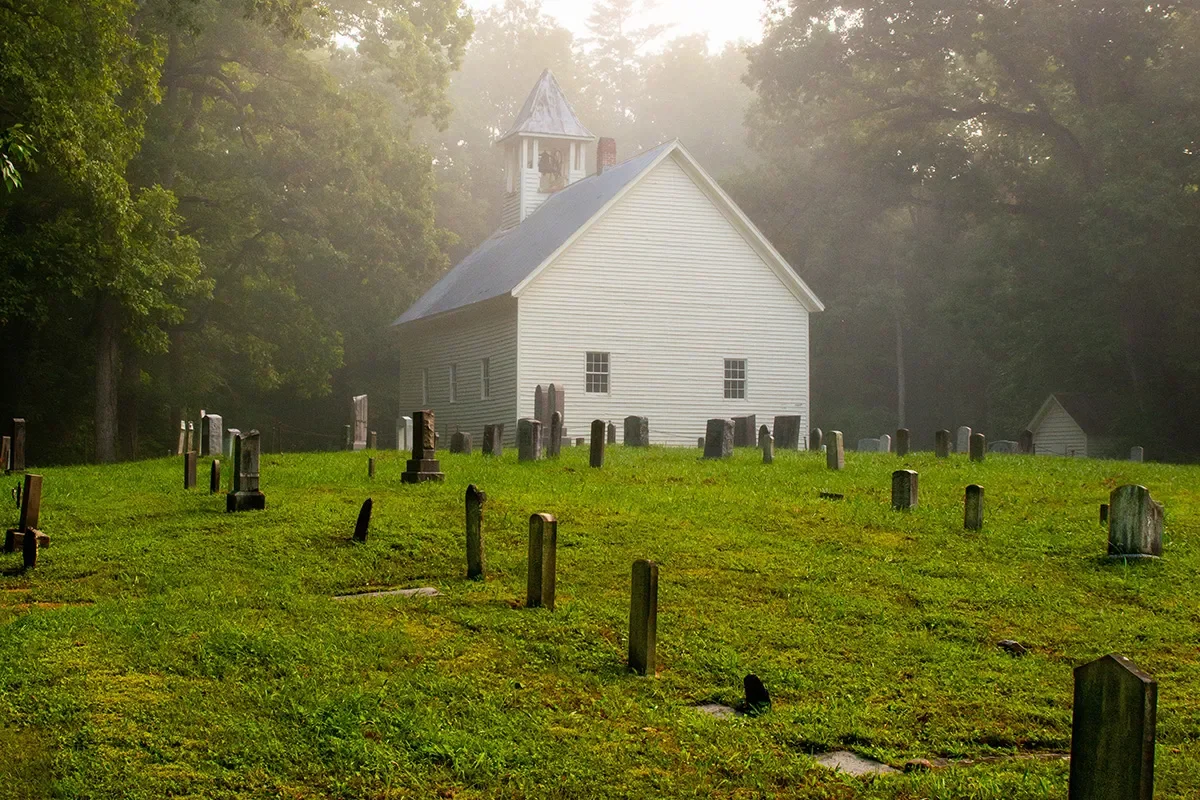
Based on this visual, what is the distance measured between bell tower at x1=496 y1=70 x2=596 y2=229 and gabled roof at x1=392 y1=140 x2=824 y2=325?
2.12 metres

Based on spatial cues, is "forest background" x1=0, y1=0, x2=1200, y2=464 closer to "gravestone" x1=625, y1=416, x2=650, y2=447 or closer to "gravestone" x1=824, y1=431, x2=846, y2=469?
"gravestone" x1=625, y1=416, x2=650, y2=447

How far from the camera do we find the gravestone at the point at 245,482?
14664mm

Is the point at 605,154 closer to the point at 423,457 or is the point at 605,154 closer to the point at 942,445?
the point at 942,445

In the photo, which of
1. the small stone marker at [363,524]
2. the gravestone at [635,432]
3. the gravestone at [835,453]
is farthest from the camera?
the gravestone at [635,432]

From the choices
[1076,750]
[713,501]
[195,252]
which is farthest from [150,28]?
[1076,750]

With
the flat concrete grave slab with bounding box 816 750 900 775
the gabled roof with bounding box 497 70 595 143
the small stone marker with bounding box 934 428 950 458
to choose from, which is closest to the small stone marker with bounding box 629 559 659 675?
the flat concrete grave slab with bounding box 816 750 900 775

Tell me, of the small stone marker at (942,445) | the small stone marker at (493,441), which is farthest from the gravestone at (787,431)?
the small stone marker at (493,441)

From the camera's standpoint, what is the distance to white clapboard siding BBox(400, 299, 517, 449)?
35.9 m

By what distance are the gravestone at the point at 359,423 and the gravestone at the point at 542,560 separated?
19169 millimetres

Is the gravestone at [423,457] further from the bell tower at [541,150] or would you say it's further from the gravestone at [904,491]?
the bell tower at [541,150]

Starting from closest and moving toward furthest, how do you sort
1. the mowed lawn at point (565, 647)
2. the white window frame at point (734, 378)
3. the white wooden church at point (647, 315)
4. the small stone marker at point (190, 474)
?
the mowed lawn at point (565, 647) < the small stone marker at point (190, 474) < the white wooden church at point (647, 315) < the white window frame at point (734, 378)

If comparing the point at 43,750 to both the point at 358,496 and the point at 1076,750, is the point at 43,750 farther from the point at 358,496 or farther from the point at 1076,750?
the point at 358,496

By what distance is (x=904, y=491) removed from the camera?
53.0 ft

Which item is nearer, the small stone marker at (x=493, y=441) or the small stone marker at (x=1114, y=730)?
the small stone marker at (x=1114, y=730)
